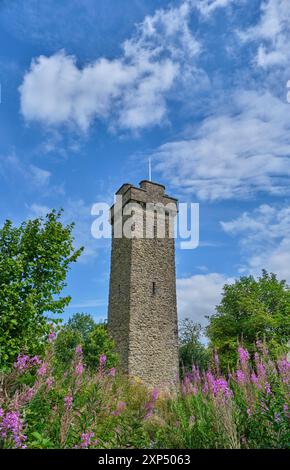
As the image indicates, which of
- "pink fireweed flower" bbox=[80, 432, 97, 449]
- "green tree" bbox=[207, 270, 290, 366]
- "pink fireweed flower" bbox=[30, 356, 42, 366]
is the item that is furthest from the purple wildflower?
"green tree" bbox=[207, 270, 290, 366]

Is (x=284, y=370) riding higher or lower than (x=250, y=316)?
lower

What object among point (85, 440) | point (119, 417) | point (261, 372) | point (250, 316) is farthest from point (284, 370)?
point (250, 316)

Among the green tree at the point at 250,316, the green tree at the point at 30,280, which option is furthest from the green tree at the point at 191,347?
the green tree at the point at 30,280

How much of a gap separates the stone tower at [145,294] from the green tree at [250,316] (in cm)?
467

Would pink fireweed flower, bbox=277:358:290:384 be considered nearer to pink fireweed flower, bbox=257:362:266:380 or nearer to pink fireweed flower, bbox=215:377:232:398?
pink fireweed flower, bbox=257:362:266:380

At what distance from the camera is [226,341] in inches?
792

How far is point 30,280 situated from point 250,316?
17316 millimetres

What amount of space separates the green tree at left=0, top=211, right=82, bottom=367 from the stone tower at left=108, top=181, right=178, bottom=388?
10.1m

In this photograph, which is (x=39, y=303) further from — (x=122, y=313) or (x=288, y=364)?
(x=122, y=313)

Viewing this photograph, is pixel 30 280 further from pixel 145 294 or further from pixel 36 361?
pixel 145 294

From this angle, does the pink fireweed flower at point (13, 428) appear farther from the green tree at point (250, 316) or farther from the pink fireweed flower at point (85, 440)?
the green tree at point (250, 316)

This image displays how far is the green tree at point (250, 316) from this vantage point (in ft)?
65.2

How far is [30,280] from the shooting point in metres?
6.17

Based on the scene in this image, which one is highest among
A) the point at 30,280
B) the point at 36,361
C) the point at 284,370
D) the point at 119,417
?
the point at 30,280
